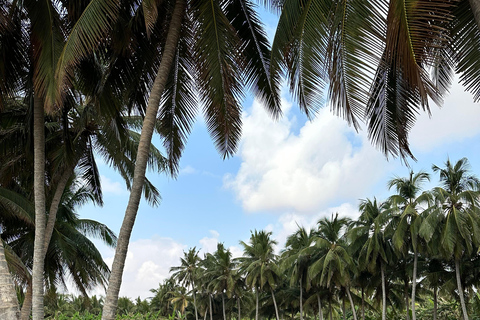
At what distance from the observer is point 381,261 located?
3322 centimetres

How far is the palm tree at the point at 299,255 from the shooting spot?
124ft

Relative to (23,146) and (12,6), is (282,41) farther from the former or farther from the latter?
(23,146)

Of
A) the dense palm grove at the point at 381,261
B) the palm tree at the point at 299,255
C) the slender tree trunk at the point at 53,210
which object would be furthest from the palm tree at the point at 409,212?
the slender tree trunk at the point at 53,210

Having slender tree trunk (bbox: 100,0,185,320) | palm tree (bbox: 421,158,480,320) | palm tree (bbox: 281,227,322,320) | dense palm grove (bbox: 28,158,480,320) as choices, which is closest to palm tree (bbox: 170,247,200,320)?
dense palm grove (bbox: 28,158,480,320)

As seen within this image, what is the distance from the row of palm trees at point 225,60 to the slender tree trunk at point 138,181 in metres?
0.02

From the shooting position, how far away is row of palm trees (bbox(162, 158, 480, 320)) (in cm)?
2647

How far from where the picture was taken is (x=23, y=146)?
14.8 metres

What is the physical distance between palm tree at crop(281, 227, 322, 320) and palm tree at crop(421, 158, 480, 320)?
12.6m

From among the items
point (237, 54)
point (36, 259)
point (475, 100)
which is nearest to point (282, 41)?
point (237, 54)

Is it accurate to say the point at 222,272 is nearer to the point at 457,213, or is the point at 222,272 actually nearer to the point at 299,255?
the point at 299,255

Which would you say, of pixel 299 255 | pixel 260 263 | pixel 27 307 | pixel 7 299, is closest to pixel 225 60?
pixel 7 299

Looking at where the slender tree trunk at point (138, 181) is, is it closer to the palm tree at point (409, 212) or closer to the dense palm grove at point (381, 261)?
the dense palm grove at point (381, 261)

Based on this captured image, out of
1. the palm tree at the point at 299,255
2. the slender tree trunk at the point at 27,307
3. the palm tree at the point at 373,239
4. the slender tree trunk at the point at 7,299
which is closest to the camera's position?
the slender tree trunk at the point at 7,299

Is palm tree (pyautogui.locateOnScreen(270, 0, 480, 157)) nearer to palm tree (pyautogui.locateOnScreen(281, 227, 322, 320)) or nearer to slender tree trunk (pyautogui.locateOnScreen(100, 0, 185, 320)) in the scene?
slender tree trunk (pyautogui.locateOnScreen(100, 0, 185, 320))
